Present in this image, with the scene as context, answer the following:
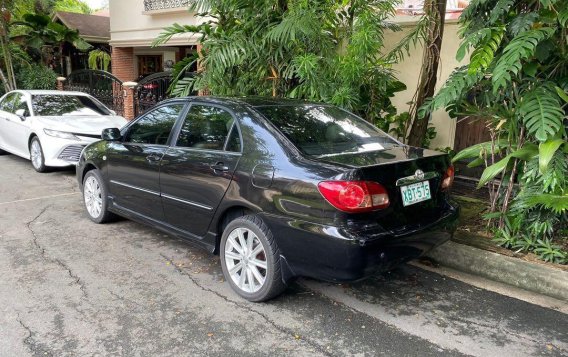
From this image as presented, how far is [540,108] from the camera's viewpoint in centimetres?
401

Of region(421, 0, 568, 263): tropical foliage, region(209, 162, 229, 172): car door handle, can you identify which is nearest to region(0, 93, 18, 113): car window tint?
region(209, 162, 229, 172): car door handle

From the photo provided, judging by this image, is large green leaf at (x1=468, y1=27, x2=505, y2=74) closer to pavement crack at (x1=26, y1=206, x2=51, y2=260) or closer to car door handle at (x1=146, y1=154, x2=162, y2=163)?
car door handle at (x1=146, y1=154, x2=162, y2=163)

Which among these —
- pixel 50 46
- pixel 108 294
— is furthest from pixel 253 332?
pixel 50 46

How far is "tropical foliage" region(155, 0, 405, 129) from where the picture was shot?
5.48 metres

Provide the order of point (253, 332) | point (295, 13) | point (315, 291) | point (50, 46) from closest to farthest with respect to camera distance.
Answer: point (253, 332)
point (315, 291)
point (295, 13)
point (50, 46)

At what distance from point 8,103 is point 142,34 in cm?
631

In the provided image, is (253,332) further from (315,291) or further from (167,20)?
(167,20)

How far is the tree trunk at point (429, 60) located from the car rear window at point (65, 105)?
19.4 feet

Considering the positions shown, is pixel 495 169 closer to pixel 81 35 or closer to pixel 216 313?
pixel 216 313

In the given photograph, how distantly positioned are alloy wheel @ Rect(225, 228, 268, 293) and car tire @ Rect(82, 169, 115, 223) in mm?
2194

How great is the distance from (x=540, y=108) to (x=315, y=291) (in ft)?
7.76

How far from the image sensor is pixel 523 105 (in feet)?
13.6

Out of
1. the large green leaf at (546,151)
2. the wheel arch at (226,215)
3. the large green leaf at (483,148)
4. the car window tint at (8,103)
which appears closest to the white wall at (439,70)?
the large green leaf at (483,148)

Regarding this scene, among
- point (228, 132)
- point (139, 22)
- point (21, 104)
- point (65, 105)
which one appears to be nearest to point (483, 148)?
point (228, 132)
